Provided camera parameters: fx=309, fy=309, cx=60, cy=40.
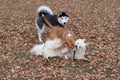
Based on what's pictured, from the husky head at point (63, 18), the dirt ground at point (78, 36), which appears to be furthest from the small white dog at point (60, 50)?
the husky head at point (63, 18)

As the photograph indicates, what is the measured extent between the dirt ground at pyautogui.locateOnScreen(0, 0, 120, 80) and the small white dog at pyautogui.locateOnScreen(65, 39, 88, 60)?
Answer: 0.36ft

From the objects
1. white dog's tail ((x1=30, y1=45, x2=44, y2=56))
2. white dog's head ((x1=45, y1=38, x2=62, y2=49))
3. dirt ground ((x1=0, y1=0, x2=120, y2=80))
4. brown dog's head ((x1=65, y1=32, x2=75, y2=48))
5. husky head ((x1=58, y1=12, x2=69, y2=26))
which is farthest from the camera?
husky head ((x1=58, y1=12, x2=69, y2=26))

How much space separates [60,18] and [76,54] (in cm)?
118

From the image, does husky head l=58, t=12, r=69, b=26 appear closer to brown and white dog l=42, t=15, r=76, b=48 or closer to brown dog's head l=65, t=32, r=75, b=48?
brown and white dog l=42, t=15, r=76, b=48

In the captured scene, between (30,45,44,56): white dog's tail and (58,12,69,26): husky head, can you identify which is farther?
(58,12,69,26): husky head

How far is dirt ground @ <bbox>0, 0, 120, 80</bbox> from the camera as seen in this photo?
6219mm

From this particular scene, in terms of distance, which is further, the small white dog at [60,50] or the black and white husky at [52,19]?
the black and white husky at [52,19]

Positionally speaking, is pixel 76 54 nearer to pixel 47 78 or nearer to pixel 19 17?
pixel 47 78

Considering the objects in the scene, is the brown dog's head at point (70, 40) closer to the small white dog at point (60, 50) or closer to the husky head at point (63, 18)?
the small white dog at point (60, 50)

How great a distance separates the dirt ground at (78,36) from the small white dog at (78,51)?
4.3 inches

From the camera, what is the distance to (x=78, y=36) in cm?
871

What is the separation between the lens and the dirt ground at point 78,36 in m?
6.22

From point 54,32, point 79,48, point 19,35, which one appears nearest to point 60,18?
point 54,32

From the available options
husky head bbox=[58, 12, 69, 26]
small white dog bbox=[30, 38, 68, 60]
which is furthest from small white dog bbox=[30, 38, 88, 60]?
husky head bbox=[58, 12, 69, 26]
